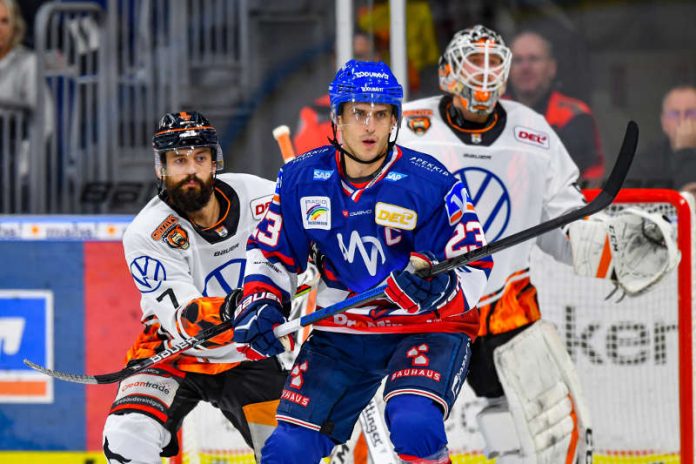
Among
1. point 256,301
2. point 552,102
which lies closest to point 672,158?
point 552,102

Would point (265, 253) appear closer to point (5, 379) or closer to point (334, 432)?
point (334, 432)

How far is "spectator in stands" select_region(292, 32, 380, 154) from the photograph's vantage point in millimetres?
4227

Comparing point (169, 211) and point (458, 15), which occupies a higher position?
point (458, 15)

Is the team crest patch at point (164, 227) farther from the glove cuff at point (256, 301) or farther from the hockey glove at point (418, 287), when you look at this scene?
the hockey glove at point (418, 287)

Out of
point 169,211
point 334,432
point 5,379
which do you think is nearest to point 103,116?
point 5,379

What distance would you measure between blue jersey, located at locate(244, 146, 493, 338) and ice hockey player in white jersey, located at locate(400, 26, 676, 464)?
0.69m

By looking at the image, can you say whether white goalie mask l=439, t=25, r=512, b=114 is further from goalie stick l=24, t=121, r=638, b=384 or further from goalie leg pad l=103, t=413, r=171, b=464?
goalie leg pad l=103, t=413, r=171, b=464

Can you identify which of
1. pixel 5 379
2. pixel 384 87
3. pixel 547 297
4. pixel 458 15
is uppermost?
pixel 458 15

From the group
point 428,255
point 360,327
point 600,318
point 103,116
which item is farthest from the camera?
point 103,116

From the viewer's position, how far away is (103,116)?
449 centimetres

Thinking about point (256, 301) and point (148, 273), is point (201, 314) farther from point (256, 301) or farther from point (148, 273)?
point (256, 301)

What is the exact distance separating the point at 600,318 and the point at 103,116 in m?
1.86

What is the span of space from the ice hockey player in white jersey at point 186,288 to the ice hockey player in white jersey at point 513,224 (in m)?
0.62

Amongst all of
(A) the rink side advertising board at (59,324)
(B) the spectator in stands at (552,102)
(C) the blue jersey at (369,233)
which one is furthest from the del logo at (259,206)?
(B) the spectator in stands at (552,102)
